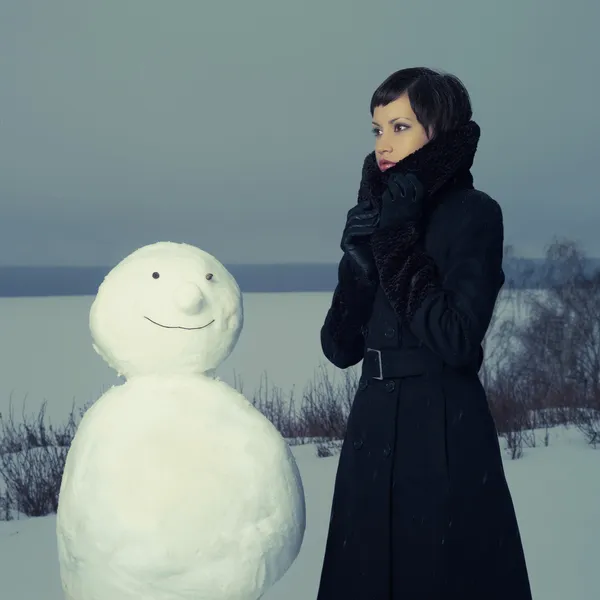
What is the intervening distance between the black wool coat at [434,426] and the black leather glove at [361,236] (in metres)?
0.05

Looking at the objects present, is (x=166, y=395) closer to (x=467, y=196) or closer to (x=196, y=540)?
(x=196, y=540)

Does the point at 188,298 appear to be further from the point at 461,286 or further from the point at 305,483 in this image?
the point at 305,483

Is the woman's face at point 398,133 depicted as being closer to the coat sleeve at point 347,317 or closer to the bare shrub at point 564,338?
the coat sleeve at point 347,317

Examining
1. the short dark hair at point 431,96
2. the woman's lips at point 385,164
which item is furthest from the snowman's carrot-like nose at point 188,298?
the short dark hair at point 431,96

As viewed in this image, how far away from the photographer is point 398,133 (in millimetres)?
2070

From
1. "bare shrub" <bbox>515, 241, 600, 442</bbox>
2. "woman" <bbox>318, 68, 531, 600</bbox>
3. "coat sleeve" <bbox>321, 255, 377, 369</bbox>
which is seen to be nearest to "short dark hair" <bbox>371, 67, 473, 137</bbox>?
"woman" <bbox>318, 68, 531, 600</bbox>

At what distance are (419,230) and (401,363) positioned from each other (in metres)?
0.31

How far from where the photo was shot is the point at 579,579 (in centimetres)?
322

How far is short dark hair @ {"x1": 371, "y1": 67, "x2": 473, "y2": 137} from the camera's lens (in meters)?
2.04

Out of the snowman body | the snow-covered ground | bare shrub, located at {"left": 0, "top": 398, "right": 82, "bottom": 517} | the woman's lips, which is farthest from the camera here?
bare shrub, located at {"left": 0, "top": 398, "right": 82, "bottom": 517}

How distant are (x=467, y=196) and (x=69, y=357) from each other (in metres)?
4.77

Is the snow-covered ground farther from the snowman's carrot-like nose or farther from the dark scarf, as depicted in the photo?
the dark scarf

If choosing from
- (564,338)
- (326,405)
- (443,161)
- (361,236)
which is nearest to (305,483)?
(326,405)

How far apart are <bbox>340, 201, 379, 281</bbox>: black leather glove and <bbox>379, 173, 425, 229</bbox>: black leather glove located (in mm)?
64
